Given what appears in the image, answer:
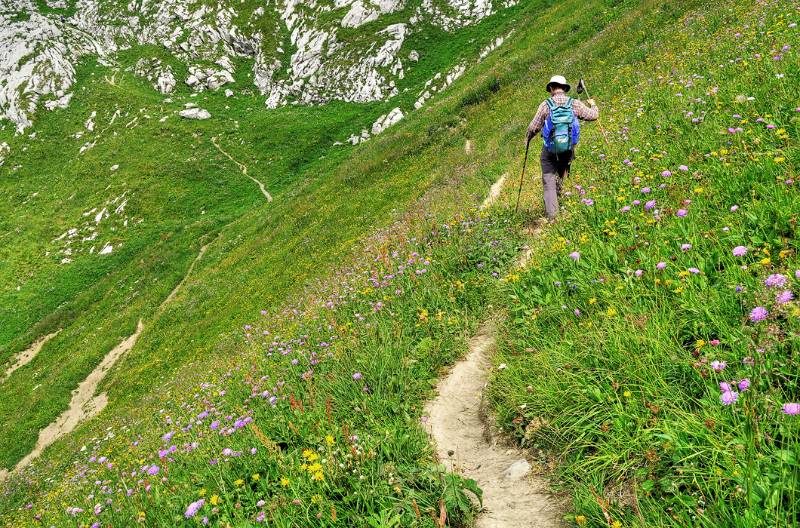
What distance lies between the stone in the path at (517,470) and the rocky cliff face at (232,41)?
55323mm


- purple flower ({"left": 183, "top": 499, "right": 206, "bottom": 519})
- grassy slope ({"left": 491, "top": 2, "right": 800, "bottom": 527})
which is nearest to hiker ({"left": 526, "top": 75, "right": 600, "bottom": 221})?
grassy slope ({"left": 491, "top": 2, "right": 800, "bottom": 527})

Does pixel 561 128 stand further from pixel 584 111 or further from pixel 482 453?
pixel 482 453

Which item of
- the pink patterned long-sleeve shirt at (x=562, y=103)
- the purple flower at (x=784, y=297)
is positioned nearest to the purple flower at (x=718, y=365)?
the purple flower at (x=784, y=297)

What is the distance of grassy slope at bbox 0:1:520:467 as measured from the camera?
24016mm

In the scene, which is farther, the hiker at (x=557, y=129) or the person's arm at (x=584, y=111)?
the person's arm at (x=584, y=111)

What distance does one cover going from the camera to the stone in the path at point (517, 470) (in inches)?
160

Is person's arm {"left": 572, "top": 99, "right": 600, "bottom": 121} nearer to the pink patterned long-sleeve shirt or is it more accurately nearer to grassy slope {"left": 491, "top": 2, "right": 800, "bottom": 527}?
the pink patterned long-sleeve shirt

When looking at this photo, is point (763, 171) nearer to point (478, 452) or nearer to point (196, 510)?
point (478, 452)

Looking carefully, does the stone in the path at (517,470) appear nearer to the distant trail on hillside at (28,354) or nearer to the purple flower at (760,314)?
the purple flower at (760,314)

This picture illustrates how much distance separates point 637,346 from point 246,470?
4195 mm

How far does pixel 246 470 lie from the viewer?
15.6ft

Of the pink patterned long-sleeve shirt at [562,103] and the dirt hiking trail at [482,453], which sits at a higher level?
the pink patterned long-sleeve shirt at [562,103]

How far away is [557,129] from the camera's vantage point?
8266 mm

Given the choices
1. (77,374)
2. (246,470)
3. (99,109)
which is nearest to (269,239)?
(77,374)
